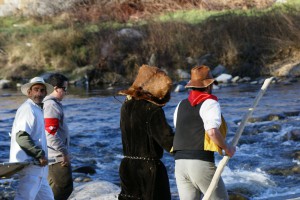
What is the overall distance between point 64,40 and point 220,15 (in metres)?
7.58

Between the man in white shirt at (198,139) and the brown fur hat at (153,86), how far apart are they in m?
0.36

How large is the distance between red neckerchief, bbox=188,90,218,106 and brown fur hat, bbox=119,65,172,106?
0.34 m

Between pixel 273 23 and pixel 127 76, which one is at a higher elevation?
pixel 273 23

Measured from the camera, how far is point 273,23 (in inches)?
1202

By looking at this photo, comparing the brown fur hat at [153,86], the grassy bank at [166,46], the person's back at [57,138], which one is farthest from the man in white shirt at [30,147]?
the grassy bank at [166,46]

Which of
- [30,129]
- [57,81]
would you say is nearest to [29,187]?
[30,129]

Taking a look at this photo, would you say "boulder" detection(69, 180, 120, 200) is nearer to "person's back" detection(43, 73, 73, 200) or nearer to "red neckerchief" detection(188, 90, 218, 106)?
"person's back" detection(43, 73, 73, 200)

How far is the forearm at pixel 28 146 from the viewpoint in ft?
20.1

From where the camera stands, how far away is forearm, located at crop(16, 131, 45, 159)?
6.12 meters

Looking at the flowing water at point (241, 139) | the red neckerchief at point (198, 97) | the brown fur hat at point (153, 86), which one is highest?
the brown fur hat at point (153, 86)

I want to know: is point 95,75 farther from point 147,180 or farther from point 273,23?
point 147,180

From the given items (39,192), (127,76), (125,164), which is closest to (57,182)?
(39,192)

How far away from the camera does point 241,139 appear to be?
15297 millimetres

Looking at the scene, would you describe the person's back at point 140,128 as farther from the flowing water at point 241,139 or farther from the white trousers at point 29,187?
the flowing water at point 241,139
